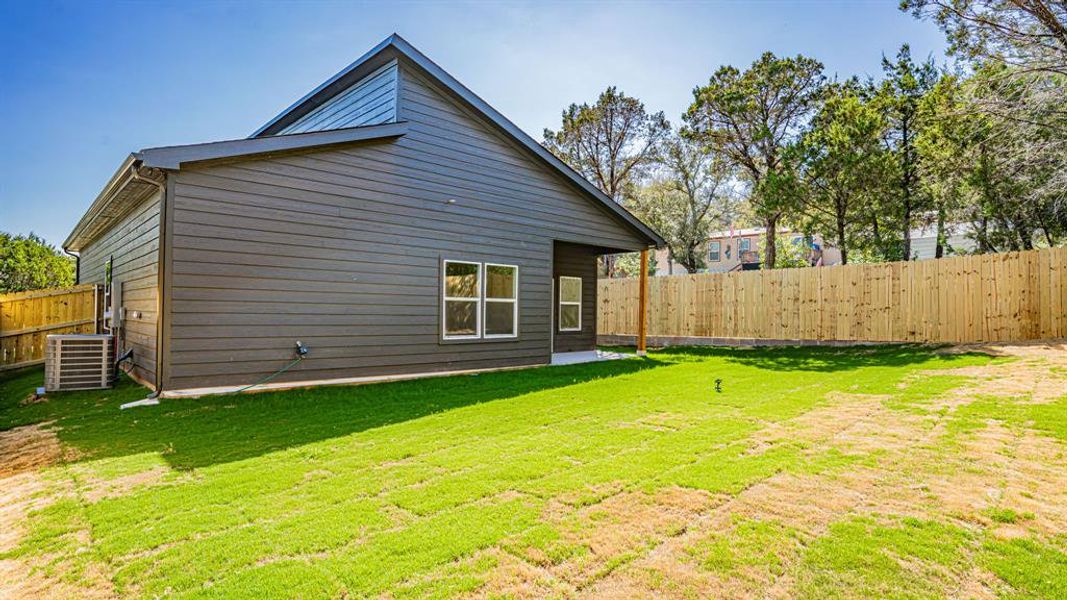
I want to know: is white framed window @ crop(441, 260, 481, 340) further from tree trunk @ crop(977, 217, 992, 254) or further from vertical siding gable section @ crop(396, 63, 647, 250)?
tree trunk @ crop(977, 217, 992, 254)

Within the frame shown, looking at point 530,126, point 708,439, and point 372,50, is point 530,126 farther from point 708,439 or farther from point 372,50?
point 708,439

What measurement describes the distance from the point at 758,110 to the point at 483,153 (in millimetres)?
11197

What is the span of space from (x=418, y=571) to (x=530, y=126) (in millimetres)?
21141

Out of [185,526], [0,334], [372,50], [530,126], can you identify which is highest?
[530,126]

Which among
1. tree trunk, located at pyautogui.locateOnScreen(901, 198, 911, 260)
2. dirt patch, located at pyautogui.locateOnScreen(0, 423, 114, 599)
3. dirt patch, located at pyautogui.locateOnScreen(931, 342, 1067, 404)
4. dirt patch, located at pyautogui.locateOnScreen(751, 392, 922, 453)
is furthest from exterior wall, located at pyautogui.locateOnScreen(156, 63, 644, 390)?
tree trunk, located at pyautogui.locateOnScreen(901, 198, 911, 260)

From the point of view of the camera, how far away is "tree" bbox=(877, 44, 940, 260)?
41.1 feet

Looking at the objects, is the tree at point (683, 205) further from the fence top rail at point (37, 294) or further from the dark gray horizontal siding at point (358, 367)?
the fence top rail at point (37, 294)

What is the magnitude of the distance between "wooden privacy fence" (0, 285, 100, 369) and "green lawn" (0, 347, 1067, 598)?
5019 millimetres

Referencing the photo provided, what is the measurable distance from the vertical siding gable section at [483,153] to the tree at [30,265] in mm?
15387

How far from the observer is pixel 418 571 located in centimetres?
218

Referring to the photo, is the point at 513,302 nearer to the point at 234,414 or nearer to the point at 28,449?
the point at 234,414

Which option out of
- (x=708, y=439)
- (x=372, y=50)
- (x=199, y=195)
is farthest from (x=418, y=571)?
(x=372, y=50)

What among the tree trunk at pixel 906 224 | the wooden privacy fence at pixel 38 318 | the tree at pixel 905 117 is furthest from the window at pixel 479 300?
the tree trunk at pixel 906 224

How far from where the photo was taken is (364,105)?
28.3 ft
